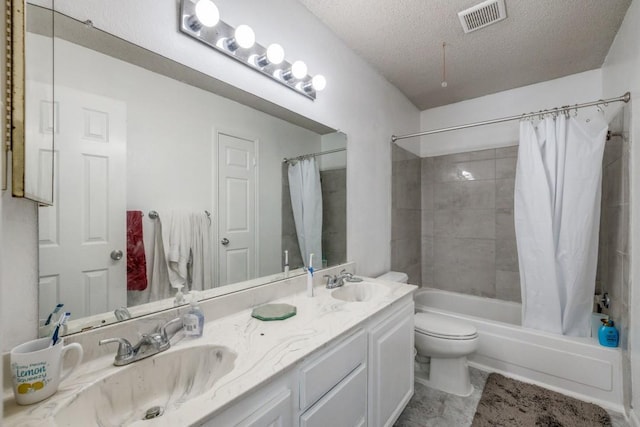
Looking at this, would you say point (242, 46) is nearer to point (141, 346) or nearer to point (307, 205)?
point (307, 205)

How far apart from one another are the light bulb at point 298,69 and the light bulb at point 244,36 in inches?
12.0

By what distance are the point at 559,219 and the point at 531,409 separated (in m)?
1.25

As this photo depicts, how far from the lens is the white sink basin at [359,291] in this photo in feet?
5.56

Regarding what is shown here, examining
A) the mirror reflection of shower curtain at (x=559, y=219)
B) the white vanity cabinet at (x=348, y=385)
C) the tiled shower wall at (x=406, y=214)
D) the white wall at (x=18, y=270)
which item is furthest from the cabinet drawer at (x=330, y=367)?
the mirror reflection of shower curtain at (x=559, y=219)

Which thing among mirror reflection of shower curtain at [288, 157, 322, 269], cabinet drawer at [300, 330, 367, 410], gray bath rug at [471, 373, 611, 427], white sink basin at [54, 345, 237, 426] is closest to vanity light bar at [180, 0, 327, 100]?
mirror reflection of shower curtain at [288, 157, 322, 269]

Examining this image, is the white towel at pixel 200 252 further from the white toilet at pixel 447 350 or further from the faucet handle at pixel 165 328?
the white toilet at pixel 447 350

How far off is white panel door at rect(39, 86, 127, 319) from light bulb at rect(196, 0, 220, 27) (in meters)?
0.47

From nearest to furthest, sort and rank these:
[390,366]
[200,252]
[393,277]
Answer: [200,252] < [390,366] < [393,277]

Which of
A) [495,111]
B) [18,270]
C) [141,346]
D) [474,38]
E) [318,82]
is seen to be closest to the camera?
[18,270]

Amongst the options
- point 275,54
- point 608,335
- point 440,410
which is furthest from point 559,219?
point 275,54

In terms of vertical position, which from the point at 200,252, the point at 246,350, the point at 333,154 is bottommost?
the point at 246,350

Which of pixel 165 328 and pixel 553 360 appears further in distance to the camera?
pixel 553 360

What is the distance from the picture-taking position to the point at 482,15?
5.54ft

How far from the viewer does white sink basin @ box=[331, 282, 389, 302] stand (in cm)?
169
